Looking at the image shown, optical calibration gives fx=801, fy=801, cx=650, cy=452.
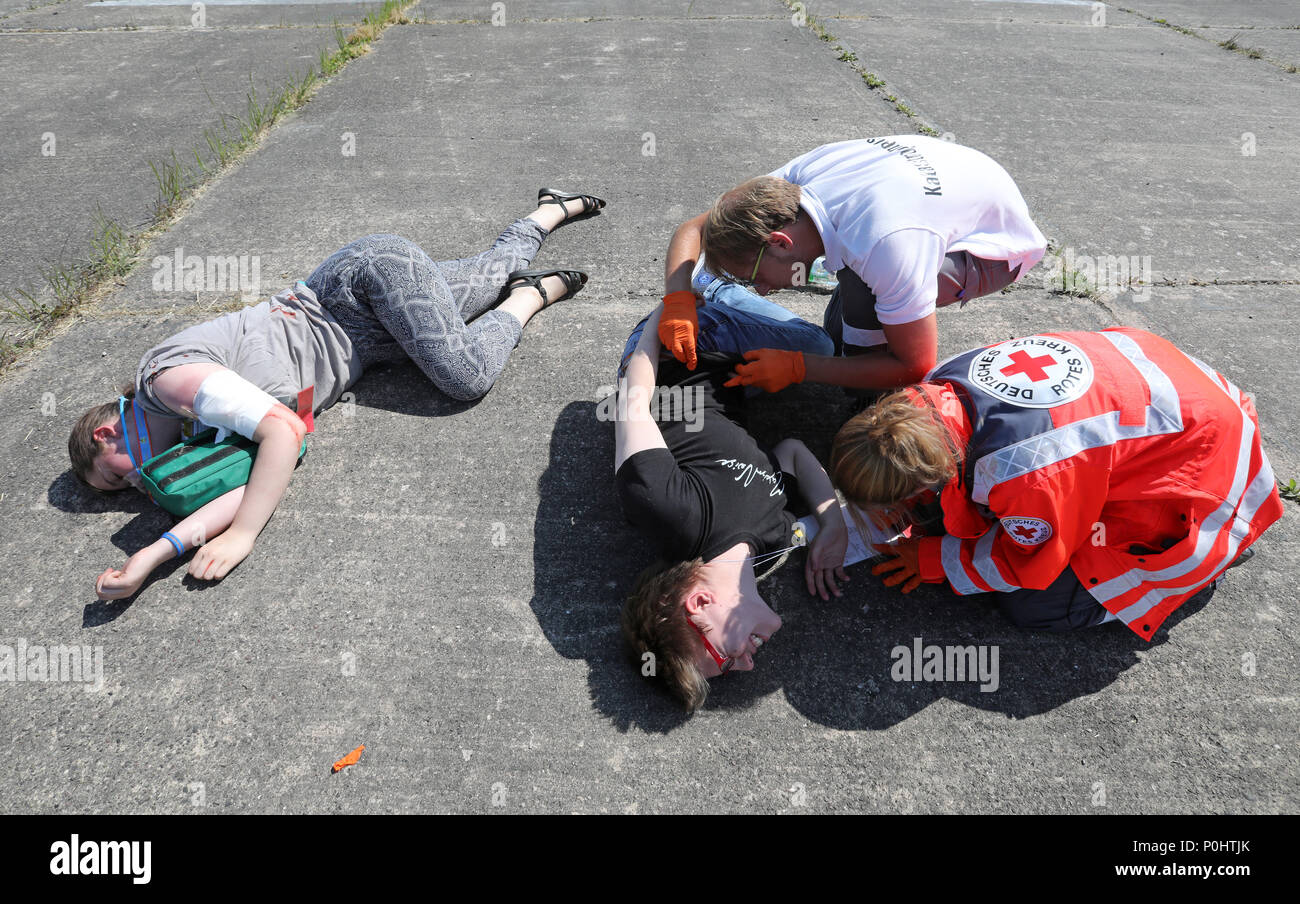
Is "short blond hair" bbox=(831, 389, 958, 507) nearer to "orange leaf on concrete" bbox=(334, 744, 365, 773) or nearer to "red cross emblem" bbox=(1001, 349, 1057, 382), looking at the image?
"red cross emblem" bbox=(1001, 349, 1057, 382)

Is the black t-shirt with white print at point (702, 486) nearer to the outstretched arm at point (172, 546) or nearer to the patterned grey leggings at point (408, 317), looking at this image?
the patterned grey leggings at point (408, 317)

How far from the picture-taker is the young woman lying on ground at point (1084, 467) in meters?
1.86

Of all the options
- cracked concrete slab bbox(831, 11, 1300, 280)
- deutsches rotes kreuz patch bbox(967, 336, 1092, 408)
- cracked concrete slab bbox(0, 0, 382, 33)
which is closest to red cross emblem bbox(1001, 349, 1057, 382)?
deutsches rotes kreuz patch bbox(967, 336, 1092, 408)

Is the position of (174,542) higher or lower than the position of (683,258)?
lower

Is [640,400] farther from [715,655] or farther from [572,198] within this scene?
[572,198]

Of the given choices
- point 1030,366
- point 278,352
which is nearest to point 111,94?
Result: point 278,352

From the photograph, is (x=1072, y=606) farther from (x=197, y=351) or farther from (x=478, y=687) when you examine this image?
(x=197, y=351)

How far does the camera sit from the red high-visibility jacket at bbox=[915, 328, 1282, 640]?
1.86 metres

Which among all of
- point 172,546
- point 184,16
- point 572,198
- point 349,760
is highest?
point 184,16

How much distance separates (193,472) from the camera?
2.38m

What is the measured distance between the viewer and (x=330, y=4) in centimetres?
733

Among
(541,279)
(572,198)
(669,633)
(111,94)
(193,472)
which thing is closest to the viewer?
(669,633)

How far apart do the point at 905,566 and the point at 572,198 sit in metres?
Answer: 2.39

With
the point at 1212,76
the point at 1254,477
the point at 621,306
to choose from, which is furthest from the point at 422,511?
the point at 1212,76
